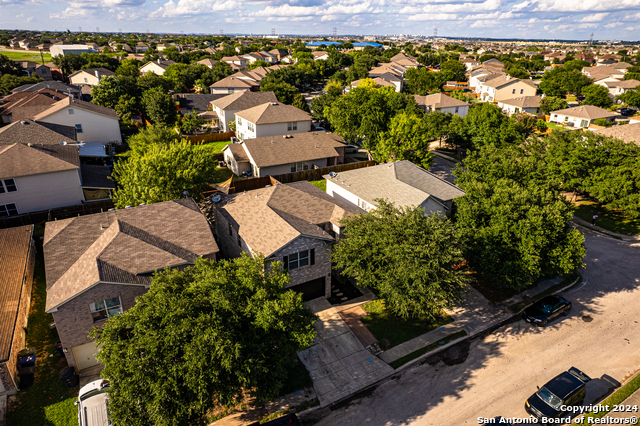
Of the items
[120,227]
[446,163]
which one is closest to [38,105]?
[120,227]

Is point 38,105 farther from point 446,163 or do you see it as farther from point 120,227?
point 446,163

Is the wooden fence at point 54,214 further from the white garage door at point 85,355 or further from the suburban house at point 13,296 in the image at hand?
the white garage door at point 85,355

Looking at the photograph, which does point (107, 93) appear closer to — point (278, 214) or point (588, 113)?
point (278, 214)

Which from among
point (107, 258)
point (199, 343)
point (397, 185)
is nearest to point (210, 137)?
point (397, 185)

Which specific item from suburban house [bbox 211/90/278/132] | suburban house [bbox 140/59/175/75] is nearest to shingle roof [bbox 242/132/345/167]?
suburban house [bbox 211/90/278/132]

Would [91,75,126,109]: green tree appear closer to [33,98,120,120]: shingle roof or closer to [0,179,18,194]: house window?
[33,98,120,120]: shingle roof

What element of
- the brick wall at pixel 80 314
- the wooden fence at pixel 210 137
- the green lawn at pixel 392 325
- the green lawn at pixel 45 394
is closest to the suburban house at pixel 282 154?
the wooden fence at pixel 210 137
